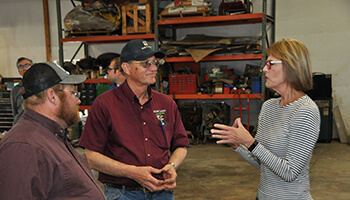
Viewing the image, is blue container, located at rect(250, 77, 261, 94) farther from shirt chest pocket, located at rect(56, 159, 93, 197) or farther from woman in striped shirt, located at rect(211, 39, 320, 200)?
shirt chest pocket, located at rect(56, 159, 93, 197)

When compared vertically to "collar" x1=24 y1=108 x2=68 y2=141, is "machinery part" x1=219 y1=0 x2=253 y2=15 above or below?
above

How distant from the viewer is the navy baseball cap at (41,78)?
1460mm

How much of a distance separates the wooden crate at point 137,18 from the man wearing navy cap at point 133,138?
5.25 m

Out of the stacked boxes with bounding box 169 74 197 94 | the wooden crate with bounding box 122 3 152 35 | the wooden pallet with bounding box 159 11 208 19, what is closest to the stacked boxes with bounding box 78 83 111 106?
the wooden crate with bounding box 122 3 152 35

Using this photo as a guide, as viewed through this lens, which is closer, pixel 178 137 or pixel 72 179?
pixel 72 179

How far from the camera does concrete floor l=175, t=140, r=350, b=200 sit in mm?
4406

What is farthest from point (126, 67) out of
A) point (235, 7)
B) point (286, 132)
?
point (235, 7)

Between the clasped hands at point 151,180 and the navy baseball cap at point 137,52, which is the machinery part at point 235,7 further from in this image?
the clasped hands at point 151,180

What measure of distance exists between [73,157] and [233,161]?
16.2 feet

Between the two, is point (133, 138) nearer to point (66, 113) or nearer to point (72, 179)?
point (66, 113)

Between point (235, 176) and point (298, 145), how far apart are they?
359 centimetres

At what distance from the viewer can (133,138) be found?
2.06 m

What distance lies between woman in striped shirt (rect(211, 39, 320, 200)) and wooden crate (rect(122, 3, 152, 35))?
5.69 metres

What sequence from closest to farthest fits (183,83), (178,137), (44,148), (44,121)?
(44,148) → (44,121) → (178,137) → (183,83)
